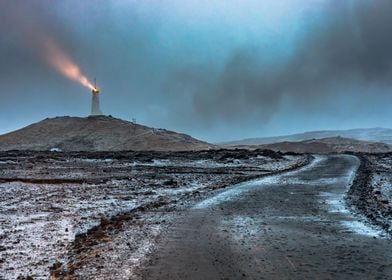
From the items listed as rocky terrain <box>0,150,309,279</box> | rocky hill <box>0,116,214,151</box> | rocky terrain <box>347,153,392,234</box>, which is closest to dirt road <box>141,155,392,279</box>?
rocky terrain <box>347,153,392,234</box>

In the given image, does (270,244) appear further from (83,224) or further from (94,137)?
(94,137)

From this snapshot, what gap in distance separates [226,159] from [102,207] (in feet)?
108

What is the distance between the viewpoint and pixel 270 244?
9.46 meters

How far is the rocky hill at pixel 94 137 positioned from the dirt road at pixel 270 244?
198 feet

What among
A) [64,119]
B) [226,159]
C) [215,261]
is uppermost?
[64,119]

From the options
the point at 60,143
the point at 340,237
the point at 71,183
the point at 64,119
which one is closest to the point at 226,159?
the point at 71,183

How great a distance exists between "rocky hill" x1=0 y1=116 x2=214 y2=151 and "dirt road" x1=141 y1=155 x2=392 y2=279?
60.3 m

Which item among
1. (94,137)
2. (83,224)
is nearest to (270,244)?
(83,224)

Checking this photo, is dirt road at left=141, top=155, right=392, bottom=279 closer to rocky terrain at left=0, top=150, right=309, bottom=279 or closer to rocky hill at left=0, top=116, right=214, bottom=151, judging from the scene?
rocky terrain at left=0, top=150, right=309, bottom=279

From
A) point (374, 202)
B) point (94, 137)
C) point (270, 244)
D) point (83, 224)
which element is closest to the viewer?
point (270, 244)

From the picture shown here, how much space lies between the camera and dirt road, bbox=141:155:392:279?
7.41 metres

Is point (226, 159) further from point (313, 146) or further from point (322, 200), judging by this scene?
point (313, 146)

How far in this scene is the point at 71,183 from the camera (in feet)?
79.4

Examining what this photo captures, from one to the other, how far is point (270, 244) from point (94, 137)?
255 ft
